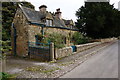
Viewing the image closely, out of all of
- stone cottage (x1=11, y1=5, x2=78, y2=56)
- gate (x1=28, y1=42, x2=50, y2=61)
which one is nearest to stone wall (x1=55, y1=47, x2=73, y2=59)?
gate (x1=28, y1=42, x2=50, y2=61)

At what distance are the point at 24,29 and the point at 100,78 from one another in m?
11.8

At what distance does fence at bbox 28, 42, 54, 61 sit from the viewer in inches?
404

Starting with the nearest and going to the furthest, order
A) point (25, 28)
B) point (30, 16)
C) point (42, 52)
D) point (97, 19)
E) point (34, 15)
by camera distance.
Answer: point (42, 52)
point (25, 28)
point (30, 16)
point (34, 15)
point (97, 19)

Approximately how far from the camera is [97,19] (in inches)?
872

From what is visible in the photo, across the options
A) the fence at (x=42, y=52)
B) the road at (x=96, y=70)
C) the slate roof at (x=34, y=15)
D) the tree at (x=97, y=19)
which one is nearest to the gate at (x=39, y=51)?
the fence at (x=42, y=52)

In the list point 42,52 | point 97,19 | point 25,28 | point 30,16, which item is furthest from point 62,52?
point 97,19

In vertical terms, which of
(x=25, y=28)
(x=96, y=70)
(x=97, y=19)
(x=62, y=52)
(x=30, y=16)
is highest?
(x=97, y=19)

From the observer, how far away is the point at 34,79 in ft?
17.9

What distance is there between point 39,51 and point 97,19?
15980 millimetres

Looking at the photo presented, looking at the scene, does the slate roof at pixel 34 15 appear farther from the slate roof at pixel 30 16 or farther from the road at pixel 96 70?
the road at pixel 96 70

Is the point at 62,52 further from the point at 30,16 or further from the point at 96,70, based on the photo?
the point at 30,16

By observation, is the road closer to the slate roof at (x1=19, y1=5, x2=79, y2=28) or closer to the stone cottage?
the stone cottage

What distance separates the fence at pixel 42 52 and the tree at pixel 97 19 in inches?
602

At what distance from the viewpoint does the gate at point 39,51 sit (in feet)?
35.4
